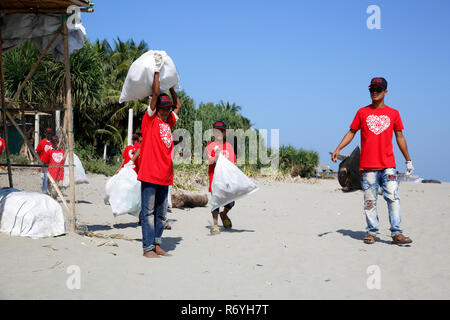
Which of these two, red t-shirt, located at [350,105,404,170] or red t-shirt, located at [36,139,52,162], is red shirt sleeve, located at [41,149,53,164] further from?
red t-shirt, located at [350,105,404,170]

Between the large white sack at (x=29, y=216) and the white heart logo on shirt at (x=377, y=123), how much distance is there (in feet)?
14.1

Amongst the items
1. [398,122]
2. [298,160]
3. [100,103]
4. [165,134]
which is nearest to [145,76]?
[165,134]

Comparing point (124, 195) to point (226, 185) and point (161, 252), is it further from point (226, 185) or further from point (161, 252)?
point (161, 252)

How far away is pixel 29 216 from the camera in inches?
194

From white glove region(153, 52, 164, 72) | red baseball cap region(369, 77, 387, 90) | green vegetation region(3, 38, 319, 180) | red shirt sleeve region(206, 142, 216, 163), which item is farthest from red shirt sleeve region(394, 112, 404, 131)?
green vegetation region(3, 38, 319, 180)

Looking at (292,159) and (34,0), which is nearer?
(34,0)

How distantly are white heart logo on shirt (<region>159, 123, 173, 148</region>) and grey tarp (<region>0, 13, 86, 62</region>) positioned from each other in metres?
2.35

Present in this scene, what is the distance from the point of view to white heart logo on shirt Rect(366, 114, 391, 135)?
5309 millimetres

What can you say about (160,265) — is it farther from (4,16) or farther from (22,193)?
(4,16)

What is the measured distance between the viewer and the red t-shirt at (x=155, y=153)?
14.5 ft

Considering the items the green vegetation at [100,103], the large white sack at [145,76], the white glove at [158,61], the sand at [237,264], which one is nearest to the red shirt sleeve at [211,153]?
the sand at [237,264]
